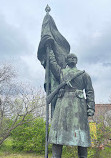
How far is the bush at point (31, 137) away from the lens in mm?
12461

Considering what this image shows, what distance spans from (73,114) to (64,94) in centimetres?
49

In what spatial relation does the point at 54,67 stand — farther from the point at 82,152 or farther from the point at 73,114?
the point at 82,152

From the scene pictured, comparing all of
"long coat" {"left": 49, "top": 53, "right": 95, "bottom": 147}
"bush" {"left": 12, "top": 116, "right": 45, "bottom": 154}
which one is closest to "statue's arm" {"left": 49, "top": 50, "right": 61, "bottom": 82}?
"long coat" {"left": 49, "top": 53, "right": 95, "bottom": 147}

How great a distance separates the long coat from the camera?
3.03 meters

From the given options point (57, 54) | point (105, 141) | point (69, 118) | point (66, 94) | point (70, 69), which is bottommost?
point (105, 141)

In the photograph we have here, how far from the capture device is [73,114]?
321 centimetres

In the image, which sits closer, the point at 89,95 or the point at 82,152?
the point at 82,152

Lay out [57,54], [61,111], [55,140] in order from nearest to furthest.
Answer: [55,140], [61,111], [57,54]

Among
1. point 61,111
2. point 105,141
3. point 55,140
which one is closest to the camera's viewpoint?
point 55,140

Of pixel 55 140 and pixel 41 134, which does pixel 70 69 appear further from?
pixel 41 134

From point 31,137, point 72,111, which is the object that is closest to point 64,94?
point 72,111

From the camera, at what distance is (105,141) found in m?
8.73

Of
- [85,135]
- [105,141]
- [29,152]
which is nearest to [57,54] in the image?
[85,135]

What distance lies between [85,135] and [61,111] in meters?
0.65
